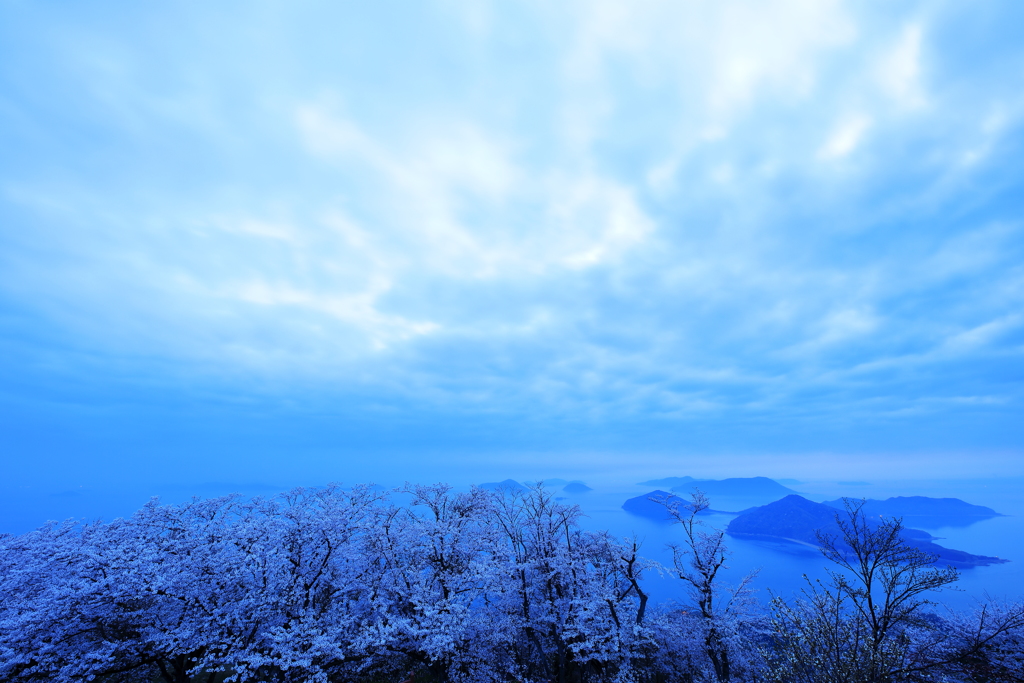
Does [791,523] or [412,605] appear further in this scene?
[791,523]

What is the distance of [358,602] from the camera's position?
78.7ft

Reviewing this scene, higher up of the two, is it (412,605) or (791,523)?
(412,605)

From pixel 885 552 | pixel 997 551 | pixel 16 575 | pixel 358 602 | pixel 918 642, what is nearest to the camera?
pixel 16 575

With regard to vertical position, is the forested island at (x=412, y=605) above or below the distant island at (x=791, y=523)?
above

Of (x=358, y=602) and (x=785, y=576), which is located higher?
(x=358, y=602)

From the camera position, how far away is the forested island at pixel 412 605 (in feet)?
52.4

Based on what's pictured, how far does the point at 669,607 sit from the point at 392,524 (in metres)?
35.9

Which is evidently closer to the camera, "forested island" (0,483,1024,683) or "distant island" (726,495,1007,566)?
"forested island" (0,483,1024,683)

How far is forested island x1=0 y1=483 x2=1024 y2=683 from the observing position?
16.0m

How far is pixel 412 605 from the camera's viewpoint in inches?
874

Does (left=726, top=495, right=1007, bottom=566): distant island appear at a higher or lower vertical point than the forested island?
lower

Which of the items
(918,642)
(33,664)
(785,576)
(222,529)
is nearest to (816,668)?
(918,642)

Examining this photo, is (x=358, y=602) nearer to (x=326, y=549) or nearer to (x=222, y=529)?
(x=326, y=549)

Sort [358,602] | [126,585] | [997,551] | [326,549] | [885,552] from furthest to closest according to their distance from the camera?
[997,551], [885,552], [358,602], [326,549], [126,585]
